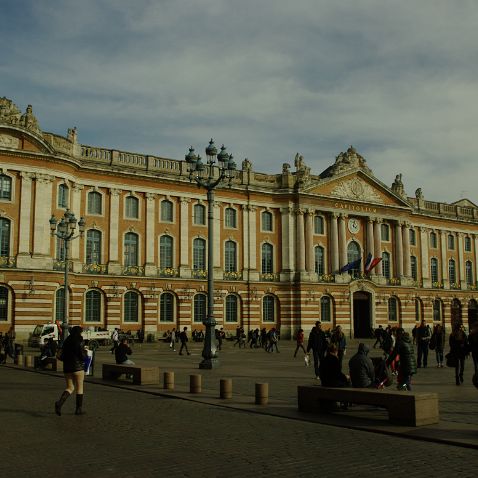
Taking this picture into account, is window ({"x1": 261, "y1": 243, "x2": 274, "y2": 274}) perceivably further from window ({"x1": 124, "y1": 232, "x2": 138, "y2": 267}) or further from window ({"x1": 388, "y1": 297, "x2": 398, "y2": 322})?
window ({"x1": 388, "y1": 297, "x2": 398, "y2": 322})

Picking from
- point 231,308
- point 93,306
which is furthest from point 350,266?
point 93,306

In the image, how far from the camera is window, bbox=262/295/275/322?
5744 cm

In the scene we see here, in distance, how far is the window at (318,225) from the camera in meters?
60.5

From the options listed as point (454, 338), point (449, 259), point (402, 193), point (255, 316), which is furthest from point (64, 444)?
point (449, 259)

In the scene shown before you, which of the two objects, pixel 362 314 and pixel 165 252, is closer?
pixel 165 252

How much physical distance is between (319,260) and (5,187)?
95.0ft

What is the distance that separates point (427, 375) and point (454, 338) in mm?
4643

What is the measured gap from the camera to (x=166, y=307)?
173ft

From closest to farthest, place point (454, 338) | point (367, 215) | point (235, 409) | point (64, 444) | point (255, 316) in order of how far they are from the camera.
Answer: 1. point (64, 444)
2. point (235, 409)
3. point (454, 338)
4. point (255, 316)
5. point (367, 215)

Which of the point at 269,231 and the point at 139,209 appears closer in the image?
the point at 139,209

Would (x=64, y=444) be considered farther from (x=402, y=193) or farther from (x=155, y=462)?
(x=402, y=193)

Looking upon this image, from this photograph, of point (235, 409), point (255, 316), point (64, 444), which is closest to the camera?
point (64, 444)

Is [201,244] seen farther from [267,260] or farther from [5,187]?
[5,187]

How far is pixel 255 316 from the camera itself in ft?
186
